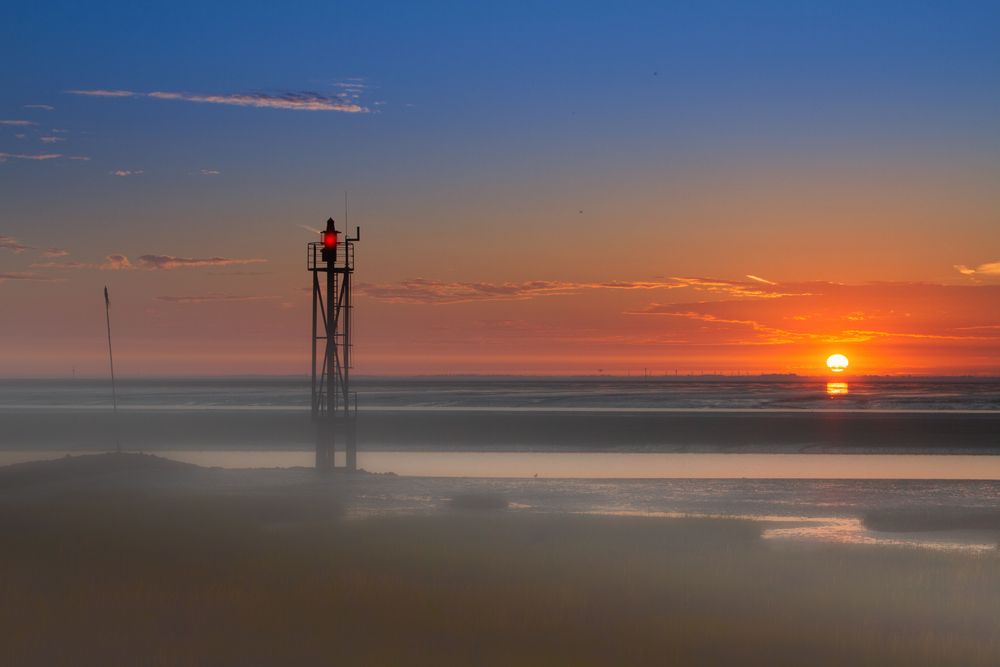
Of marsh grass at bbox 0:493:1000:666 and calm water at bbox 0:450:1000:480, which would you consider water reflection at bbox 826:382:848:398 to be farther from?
marsh grass at bbox 0:493:1000:666

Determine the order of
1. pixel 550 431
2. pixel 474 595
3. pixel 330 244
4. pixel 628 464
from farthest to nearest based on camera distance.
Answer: pixel 550 431 → pixel 628 464 → pixel 330 244 → pixel 474 595

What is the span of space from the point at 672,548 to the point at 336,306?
1869cm

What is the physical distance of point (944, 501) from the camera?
3256cm

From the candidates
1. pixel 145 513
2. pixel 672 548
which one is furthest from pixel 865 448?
pixel 145 513

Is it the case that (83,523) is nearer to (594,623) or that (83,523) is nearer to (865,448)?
(594,623)

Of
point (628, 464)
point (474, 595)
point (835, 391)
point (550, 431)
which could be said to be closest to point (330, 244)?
point (628, 464)

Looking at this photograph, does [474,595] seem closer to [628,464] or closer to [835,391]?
[628,464]

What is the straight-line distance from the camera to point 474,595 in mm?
19156

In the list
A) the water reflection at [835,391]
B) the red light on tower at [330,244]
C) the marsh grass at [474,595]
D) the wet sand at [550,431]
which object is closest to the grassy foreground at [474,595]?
the marsh grass at [474,595]

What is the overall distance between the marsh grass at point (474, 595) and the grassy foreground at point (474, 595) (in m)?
0.06

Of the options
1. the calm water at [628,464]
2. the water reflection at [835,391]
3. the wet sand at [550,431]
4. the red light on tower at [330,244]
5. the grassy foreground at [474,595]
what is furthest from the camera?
the water reflection at [835,391]

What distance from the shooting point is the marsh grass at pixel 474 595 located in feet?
→ 51.2

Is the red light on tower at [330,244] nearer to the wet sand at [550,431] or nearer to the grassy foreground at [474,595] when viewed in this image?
the grassy foreground at [474,595]

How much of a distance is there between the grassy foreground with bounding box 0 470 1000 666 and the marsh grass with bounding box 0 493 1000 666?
6 centimetres
